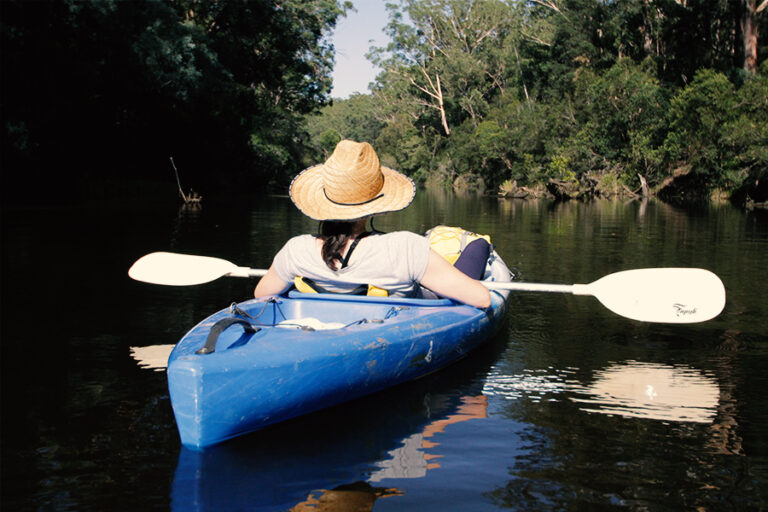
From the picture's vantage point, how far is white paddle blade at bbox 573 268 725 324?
437 centimetres

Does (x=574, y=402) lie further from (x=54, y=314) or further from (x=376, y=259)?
(x=54, y=314)

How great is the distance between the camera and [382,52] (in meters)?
52.2

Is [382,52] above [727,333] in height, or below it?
above

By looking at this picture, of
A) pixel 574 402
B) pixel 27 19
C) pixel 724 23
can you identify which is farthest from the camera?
pixel 724 23

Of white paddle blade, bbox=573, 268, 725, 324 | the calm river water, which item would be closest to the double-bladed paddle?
white paddle blade, bbox=573, 268, 725, 324

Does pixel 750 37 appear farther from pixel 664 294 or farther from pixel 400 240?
pixel 400 240

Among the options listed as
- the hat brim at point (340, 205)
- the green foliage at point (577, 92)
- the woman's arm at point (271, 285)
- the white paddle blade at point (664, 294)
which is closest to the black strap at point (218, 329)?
the hat brim at point (340, 205)

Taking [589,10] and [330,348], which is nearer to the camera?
[330,348]

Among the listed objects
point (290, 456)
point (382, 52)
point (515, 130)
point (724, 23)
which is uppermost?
point (382, 52)

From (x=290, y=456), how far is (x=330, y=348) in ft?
1.59

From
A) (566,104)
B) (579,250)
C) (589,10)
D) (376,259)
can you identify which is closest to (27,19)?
(579,250)

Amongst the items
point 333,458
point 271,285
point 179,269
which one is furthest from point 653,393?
point 179,269

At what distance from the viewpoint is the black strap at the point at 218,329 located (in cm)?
298

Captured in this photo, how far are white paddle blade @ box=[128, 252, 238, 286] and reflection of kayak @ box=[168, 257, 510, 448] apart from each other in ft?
3.21
